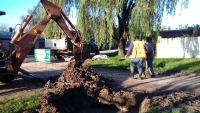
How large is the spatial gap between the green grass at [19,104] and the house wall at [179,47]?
14.6 meters

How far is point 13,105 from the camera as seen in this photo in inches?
264

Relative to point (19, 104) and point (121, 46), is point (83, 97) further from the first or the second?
point (121, 46)

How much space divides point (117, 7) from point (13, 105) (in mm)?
12608

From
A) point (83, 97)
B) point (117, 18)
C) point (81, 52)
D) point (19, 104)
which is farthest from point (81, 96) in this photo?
point (117, 18)

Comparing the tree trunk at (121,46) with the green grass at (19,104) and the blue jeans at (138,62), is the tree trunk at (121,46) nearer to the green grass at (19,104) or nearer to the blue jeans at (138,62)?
the blue jeans at (138,62)

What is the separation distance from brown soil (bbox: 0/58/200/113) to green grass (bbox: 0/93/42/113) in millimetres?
249

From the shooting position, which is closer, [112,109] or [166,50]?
[112,109]

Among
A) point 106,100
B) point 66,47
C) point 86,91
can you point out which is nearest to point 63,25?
point 86,91

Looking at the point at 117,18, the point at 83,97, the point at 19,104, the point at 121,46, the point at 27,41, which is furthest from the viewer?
the point at 121,46

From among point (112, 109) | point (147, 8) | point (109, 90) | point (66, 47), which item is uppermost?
point (147, 8)

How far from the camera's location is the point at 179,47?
68.5 ft

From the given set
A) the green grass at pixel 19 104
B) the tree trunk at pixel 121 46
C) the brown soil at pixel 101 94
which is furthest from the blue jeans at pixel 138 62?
the tree trunk at pixel 121 46

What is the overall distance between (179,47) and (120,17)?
5481mm

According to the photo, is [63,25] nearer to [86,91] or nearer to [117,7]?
[86,91]
